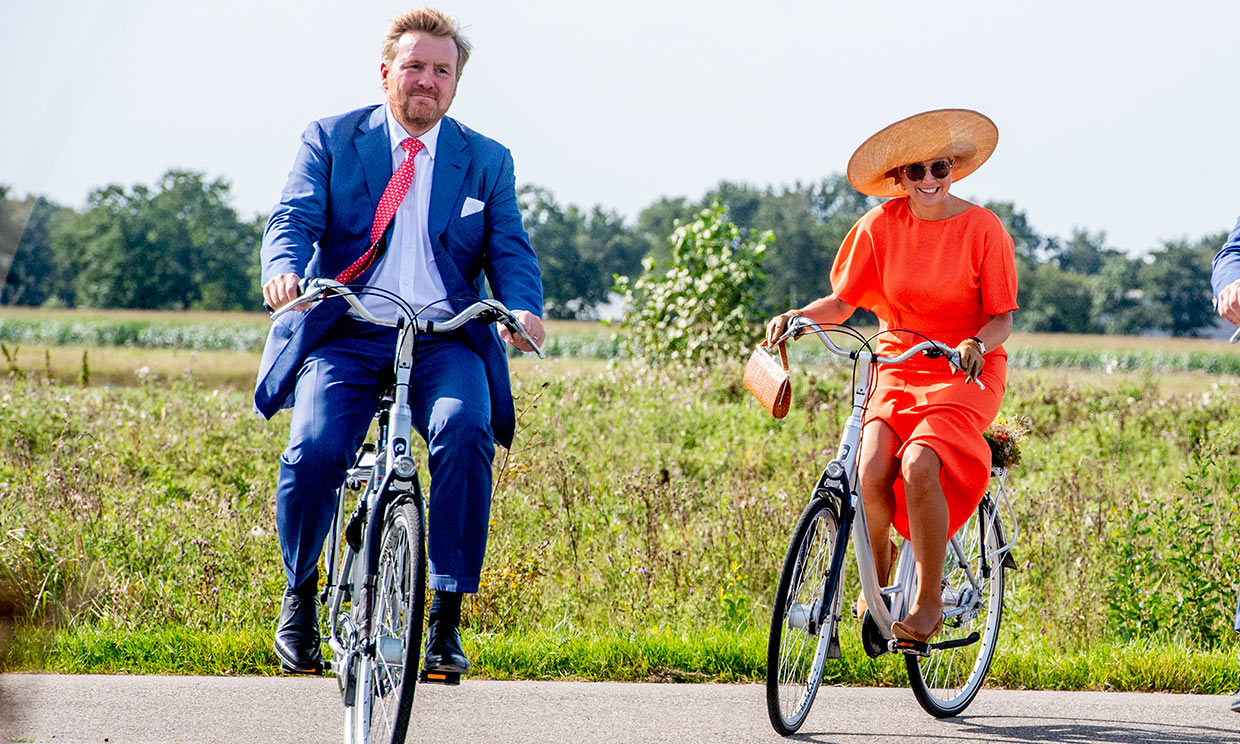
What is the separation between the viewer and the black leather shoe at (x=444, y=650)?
Result: 11.5 ft

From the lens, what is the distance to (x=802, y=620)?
13.1 feet

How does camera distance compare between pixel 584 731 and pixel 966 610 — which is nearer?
pixel 584 731

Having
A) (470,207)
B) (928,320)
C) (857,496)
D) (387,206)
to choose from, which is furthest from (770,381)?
(387,206)

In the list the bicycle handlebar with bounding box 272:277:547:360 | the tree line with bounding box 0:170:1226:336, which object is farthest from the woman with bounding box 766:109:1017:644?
the tree line with bounding box 0:170:1226:336

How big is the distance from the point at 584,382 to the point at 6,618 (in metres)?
12.5

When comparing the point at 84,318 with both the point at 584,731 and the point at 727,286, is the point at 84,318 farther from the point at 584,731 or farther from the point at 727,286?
the point at 584,731

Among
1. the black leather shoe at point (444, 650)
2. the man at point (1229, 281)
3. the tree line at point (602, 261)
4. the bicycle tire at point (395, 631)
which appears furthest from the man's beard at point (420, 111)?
the tree line at point (602, 261)

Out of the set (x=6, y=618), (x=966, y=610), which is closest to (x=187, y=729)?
(x=966, y=610)

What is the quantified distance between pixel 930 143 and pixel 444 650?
2.35m

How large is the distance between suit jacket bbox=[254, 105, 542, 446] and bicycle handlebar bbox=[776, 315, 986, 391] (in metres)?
0.86

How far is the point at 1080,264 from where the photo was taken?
106688mm

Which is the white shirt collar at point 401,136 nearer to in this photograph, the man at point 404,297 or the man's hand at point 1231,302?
the man at point 404,297

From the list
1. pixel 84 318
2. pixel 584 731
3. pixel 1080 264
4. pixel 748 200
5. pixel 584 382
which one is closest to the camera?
pixel 584 731

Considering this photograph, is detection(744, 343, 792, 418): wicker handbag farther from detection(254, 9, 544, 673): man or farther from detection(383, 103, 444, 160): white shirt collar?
detection(383, 103, 444, 160): white shirt collar
